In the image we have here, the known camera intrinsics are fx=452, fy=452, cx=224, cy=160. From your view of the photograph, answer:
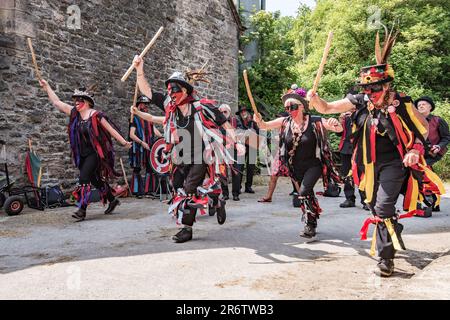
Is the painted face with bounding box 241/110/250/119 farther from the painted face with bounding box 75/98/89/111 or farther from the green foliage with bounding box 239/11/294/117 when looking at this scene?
the green foliage with bounding box 239/11/294/117

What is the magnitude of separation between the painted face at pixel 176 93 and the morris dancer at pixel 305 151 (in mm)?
934

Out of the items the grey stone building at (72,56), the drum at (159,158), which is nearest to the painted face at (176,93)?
the drum at (159,158)

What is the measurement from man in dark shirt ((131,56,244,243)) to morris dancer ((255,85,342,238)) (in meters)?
0.61

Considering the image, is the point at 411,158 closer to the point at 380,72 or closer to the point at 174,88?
the point at 380,72

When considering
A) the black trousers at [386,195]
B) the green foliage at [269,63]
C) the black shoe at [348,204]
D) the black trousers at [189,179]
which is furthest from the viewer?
the green foliage at [269,63]

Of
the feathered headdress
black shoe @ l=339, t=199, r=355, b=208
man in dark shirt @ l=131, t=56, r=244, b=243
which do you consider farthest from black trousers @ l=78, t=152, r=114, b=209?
black shoe @ l=339, t=199, r=355, b=208

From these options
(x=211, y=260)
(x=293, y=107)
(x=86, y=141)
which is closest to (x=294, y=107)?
(x=293, y=107)

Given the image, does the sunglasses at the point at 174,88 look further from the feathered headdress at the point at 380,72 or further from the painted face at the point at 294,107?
the feathered headdress at the point at 380,72

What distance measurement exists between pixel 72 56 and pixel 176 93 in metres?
4.92

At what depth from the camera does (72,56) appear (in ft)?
30.3

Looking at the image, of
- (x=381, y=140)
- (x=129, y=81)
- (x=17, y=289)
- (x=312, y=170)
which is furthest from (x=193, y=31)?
(x=17, y=289)

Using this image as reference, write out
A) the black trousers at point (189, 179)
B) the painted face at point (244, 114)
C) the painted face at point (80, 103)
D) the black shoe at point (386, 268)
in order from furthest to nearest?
the painted face at point (244, 114) → the painted face at point (80, 103) → the black trousers at point (189, 179) → the black shoe at point (386, 268)

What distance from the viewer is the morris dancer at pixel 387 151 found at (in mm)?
3904
